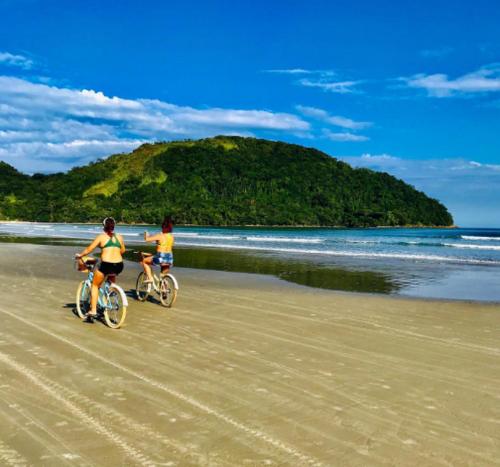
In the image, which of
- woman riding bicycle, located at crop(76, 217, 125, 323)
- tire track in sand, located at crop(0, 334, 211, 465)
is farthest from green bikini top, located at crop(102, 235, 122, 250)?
tire track in sand, located at crop(0, 334, 211, 465)

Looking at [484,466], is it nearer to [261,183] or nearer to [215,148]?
[261,183]

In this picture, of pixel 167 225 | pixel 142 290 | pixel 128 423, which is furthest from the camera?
pixel 142 290

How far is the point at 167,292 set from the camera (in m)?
11.4

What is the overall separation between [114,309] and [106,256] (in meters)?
0.98

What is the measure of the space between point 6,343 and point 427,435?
20.2 ft

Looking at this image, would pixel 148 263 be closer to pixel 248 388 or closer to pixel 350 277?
pixel 248 388

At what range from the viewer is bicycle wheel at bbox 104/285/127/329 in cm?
892

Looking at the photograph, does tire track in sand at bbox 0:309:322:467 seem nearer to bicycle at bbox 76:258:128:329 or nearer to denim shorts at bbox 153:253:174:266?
bicycle at bbox 76:258:128:329

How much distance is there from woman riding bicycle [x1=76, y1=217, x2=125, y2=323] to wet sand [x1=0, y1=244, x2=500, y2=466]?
604 millimetres

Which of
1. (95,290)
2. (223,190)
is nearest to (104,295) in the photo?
(95,290)

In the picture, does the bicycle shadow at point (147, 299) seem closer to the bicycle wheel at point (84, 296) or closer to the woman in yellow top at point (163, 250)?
the woman in yellow top at point (163, 250)

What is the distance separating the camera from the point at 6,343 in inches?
298

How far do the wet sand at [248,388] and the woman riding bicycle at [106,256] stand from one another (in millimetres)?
604

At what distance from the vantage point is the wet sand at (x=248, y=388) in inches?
164
